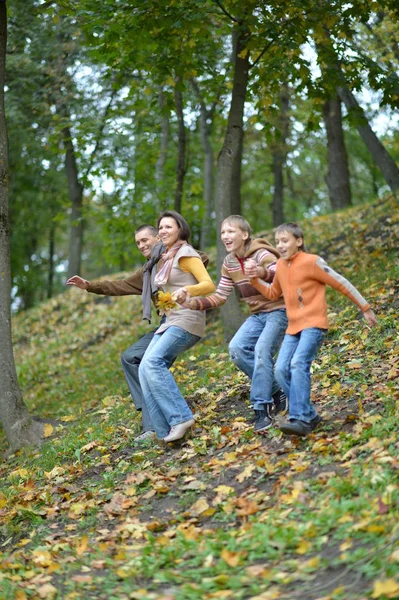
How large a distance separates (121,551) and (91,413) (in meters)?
5.16

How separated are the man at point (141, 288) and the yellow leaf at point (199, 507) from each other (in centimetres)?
194

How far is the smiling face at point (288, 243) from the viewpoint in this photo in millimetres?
6285

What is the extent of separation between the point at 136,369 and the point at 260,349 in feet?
5.51

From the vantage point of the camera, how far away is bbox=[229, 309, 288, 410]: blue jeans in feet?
22.2

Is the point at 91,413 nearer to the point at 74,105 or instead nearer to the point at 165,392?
the point at 165,392

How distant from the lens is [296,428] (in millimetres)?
6102

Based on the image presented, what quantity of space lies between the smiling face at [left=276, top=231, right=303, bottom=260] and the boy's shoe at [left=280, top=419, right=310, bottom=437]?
139cm

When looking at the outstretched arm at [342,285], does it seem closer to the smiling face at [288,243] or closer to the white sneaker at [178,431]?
the smiling face at [288,243]

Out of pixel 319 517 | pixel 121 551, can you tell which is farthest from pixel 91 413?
pixel 319 517

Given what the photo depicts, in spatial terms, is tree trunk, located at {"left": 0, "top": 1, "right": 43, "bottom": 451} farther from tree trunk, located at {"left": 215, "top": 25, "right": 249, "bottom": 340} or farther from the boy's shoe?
the boy's shoe

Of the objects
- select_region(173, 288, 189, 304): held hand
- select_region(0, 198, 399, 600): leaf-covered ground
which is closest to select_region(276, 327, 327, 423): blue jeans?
select_region(0, 198, 399, 600): leaf-covered ground

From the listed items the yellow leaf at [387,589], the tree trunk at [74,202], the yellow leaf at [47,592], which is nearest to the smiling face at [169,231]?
the yellow leaf at [47,592]

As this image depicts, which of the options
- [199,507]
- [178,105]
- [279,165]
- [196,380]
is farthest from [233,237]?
[279,165]

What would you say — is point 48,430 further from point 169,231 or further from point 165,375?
point 169,231
